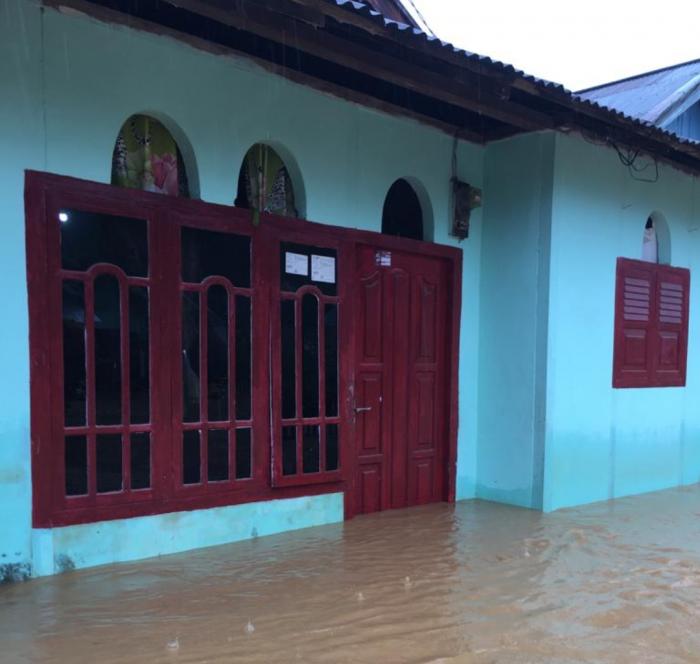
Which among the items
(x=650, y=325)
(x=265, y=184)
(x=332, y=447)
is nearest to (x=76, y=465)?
(x=332, y=447)

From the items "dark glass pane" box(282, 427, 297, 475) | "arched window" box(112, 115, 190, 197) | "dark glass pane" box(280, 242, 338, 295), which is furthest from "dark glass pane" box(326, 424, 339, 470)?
"arched window" box(112, 115, 190, 197)

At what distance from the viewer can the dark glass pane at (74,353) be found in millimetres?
3850

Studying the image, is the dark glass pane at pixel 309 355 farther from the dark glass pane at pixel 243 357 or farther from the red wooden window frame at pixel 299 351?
the dark glass pane at pixel 243 357

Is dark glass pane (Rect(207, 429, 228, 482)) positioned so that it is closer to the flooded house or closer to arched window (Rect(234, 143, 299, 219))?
the flooded house

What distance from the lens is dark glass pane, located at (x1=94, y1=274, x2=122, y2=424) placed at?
3979mm

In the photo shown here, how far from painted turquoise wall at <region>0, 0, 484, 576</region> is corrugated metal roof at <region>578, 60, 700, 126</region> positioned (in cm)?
413

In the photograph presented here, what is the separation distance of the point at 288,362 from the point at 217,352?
23.6 inches

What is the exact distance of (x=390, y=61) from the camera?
4.50 m

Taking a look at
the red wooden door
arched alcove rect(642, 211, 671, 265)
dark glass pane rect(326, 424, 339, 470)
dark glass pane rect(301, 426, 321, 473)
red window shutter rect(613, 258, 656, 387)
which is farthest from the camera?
arched alcove rect(642, 211, 671, 265)

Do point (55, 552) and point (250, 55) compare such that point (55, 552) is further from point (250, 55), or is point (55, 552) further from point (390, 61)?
point (390, 61)

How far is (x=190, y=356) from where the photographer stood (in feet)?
14.4

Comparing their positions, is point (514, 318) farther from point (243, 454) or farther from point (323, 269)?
point (243, 454)

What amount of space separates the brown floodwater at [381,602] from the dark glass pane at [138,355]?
3.17 ft

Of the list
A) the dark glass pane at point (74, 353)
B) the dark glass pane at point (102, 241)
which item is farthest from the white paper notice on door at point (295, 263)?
the dark glass pane at point (74, 353)
